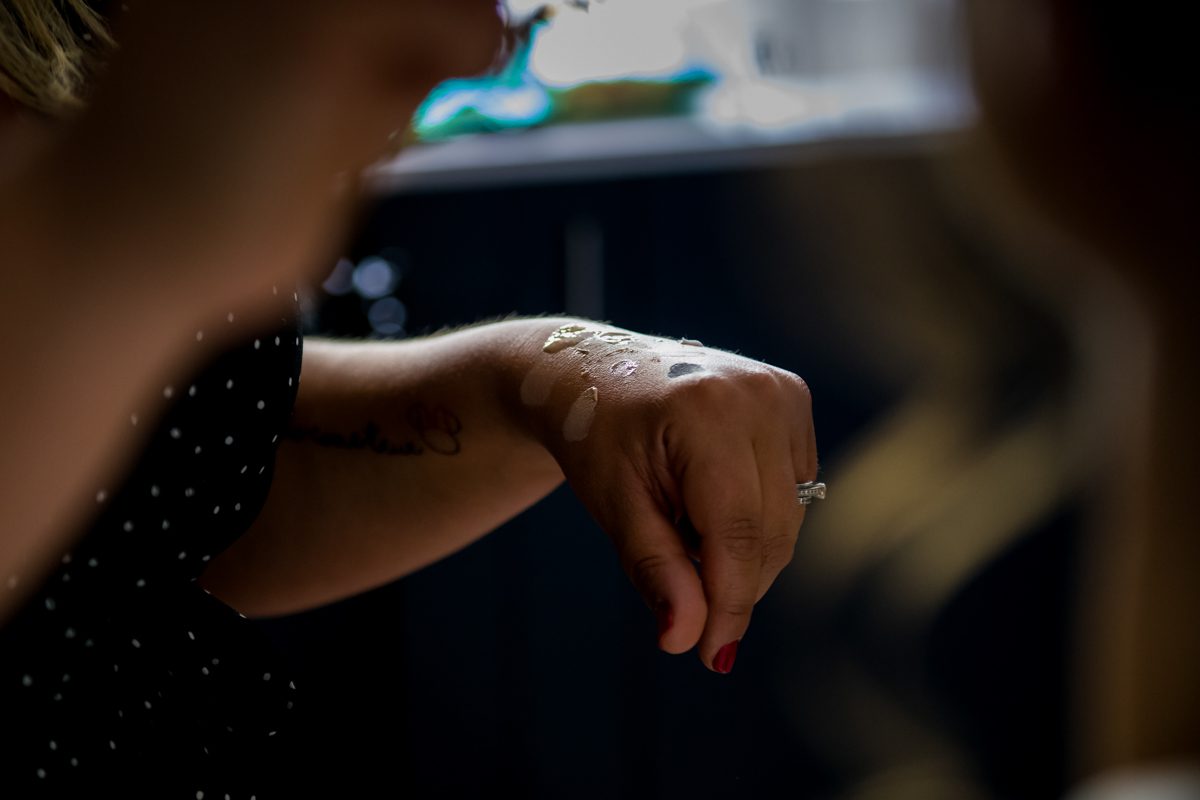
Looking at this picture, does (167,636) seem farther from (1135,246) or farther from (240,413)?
(1135,246)

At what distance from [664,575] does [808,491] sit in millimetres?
107

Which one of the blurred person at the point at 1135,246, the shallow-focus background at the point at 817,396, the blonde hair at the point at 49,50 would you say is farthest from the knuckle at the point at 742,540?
the shallow-focus background at the point at 817,396

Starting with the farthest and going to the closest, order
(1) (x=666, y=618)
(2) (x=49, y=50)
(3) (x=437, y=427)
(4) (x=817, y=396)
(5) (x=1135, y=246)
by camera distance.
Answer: (4) (x=817, y=396), (3) (x=437, y=427), (2) (x=49, y=50), (1) (x=666, y=618), (5) (x=1135, y=246)

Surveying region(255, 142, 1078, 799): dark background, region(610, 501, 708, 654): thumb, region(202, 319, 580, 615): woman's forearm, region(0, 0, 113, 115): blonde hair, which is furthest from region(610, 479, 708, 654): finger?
region(255, 142, 1078, 799): dark background

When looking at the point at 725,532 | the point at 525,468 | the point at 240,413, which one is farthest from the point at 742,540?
the point at 240,413

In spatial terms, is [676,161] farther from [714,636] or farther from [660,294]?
[714,636]

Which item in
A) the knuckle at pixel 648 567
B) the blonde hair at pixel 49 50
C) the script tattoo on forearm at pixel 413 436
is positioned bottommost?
the script tattoo on forearm at pixel 413 436

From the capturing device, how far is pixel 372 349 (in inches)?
33.9

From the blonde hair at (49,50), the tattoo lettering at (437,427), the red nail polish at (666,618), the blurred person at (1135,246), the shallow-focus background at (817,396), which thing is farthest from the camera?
the shallow-focus background at (817,396)

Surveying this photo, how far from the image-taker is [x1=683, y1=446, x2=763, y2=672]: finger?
0.55 meters

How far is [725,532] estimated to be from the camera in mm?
551

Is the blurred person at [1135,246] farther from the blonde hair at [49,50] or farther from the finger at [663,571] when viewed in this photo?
the blonde hair at [49,50]

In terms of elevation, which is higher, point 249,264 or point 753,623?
point 249,264

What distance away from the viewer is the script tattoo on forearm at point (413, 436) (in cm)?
78
